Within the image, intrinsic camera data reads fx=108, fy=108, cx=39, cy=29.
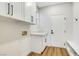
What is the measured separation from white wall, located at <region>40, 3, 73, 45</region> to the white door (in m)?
0.20

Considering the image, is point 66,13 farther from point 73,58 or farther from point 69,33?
point 73,58

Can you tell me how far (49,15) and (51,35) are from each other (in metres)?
0.90

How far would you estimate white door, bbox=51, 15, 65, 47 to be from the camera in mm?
4359

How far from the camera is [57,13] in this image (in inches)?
179

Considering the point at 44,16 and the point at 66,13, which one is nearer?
the point at 66,13

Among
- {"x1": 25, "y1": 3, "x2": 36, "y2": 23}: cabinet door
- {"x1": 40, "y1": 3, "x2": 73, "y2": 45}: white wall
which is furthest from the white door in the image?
{"x1": 25, "y1": 3, "x2": 36, "y2": 23}: cabinet door

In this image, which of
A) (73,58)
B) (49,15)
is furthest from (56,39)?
(73,58)

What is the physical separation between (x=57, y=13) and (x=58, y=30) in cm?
72

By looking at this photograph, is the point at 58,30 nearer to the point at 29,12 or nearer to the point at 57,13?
the point at 57,13

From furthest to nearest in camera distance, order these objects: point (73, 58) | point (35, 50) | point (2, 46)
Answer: point (35, 50) < point (2, 46) < point (73, 58)

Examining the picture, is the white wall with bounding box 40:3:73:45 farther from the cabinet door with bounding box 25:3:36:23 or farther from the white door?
the cabinet door with bounding box 25:3:36:23

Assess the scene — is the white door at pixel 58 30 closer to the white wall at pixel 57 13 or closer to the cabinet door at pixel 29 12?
the white wall at pixel 57 13

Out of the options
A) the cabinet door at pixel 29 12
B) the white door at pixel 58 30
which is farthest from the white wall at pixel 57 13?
the cabinet door at pixel 29 12

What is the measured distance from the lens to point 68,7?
4.06 meters
